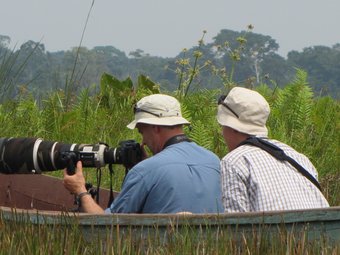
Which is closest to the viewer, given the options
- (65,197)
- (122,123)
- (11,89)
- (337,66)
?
(65,197)

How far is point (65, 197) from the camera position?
29.4 feet

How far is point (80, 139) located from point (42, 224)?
5474 mm

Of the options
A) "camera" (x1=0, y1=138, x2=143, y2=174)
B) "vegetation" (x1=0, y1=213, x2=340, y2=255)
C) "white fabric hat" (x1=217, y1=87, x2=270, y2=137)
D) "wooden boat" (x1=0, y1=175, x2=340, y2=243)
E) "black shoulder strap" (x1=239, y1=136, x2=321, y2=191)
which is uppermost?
"white fabric hat" (x1=217, y1=87, x2=270, y2=137)

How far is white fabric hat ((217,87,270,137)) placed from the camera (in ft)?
21.8

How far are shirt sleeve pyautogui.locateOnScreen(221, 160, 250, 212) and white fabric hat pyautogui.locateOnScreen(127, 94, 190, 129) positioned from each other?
29.8 inches

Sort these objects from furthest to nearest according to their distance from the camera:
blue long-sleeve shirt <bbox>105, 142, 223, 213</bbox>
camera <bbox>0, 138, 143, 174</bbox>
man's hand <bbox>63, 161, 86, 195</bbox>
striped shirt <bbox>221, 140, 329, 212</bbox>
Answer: camera <bbox>0, 138, 143, 174</bbox>, man's hand <bbox>63, 161, 86, 195</bbox>, blue long-sleeve shirt <bbox>105, 142, 223, 213</bbox>, striped shirt <bbox>221, 140, 329, 212</bbox>

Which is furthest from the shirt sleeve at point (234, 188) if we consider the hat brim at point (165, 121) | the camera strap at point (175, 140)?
the hat brim at point (165, 121)

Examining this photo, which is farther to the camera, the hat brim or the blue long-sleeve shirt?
the hat brim

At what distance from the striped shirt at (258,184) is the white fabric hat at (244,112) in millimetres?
285

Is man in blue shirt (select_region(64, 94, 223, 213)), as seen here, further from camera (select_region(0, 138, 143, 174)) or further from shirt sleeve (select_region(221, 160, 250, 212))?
camera (select_region(0, 138, 143, 174))

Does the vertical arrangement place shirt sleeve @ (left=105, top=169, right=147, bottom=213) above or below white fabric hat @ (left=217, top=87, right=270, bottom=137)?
below

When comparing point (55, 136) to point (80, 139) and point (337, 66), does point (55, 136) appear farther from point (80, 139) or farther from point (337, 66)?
point (337, 66)

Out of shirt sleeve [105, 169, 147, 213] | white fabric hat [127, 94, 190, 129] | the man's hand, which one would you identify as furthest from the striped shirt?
the man's hand

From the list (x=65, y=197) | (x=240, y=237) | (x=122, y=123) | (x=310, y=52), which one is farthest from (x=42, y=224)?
(x=310, y=52)
